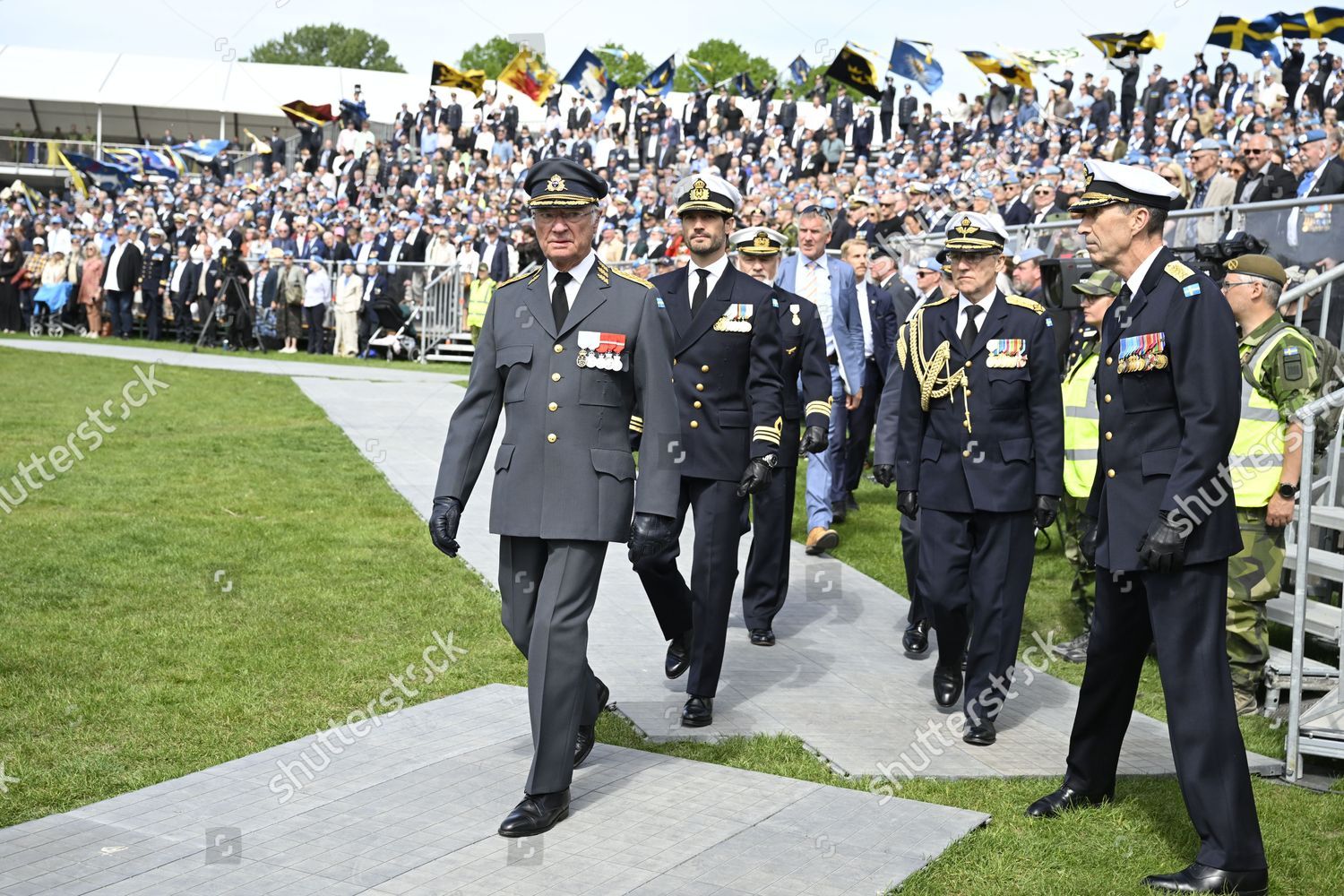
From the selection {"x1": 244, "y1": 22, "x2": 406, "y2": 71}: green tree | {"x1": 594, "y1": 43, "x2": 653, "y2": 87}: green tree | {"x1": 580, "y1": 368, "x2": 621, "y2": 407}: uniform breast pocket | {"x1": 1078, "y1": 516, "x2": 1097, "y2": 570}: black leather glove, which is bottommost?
{"x1": 1078, "y1": 516, "x2": 1097, "y2": 570}: black leather glove

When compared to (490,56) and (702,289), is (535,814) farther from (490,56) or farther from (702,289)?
(490,56)

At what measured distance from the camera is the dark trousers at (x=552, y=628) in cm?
482

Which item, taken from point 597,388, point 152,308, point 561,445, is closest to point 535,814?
point 561,445

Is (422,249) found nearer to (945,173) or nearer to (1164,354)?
(945,173)

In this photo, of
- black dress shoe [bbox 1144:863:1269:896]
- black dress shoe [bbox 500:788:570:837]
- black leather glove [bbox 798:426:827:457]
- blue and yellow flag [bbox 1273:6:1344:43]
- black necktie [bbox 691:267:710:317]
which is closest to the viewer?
black dress shoe [bbox 1144:863:1269:896]

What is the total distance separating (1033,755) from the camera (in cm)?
600

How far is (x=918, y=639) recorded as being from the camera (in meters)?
7.76

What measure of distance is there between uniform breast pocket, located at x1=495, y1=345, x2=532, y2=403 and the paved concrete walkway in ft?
4.71

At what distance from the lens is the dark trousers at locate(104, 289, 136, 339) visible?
29625 millimetres

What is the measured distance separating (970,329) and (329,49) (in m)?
98.0

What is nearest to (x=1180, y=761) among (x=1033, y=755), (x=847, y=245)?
(x=1033, y=755)

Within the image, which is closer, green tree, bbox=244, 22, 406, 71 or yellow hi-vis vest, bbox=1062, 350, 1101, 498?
yellow hi-vis vest, bbox=1062, 350, 1101, 498

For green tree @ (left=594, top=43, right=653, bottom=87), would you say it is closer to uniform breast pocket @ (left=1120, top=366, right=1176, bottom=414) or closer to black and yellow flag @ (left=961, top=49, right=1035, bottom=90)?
black and yellow flag @ (left=961, top=49, right=1035, bottom=90)

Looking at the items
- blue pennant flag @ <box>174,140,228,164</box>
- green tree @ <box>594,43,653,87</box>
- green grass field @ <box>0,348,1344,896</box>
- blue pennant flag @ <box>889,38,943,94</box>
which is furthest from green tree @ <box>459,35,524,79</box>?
green grass field @ <box>0,348,1344,896</box>
